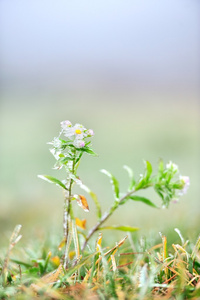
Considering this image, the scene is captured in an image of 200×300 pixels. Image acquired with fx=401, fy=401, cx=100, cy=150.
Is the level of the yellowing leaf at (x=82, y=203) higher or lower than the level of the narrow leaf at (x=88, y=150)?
lower

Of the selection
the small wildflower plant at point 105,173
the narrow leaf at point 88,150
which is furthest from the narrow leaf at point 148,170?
the narrow leaf at point 88,150

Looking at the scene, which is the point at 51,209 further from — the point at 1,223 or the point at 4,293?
the point at 4,293

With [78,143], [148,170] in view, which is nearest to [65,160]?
[78,143]

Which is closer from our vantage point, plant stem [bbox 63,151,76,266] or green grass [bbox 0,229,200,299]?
green grass [bbox 0,229,200,299]

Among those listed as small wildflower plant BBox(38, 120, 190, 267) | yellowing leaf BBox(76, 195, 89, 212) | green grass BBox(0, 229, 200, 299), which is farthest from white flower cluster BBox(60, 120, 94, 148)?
green grass BBox(0, 229, 200, 299)

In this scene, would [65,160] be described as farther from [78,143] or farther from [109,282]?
[109,282]

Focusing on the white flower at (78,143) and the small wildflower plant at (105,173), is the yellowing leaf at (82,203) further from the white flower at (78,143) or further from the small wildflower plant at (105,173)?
the white flower at (78,143)

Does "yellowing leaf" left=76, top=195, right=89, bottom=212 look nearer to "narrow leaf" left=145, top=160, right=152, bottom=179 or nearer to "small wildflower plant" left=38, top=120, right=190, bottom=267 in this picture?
"small wildflower plant" left=38, top=120, right=190, bottom=267

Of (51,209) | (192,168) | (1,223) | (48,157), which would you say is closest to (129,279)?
(1,223)
